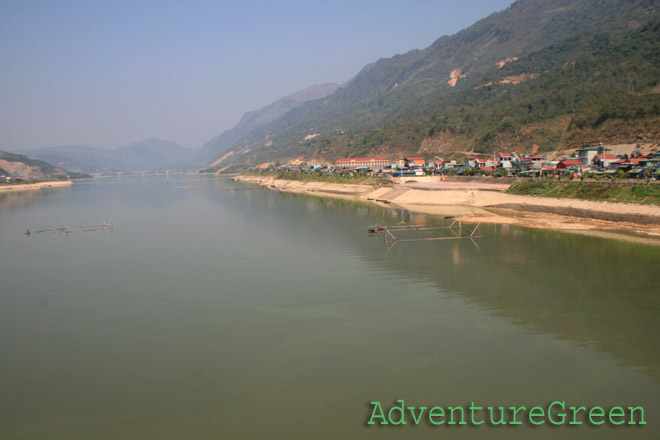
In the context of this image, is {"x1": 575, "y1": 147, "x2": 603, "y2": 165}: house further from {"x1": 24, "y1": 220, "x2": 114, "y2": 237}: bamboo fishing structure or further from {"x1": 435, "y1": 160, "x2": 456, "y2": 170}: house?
{"x1": 24, "y1": 220, "x2": 114, "y2": 237}: bamboo fishing structure

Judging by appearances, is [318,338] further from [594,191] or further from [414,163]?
[414,163]

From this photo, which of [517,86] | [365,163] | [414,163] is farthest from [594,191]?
[517,86]

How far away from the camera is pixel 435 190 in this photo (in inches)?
2120

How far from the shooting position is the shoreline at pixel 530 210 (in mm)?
29234

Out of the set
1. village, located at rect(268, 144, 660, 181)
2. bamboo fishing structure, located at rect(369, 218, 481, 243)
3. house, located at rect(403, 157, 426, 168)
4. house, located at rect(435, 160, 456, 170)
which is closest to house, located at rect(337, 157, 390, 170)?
house, located at rect(403, 157, 426, 168)

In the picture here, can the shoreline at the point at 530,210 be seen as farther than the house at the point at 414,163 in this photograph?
No

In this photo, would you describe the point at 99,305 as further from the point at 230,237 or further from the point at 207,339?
the point at 230,237

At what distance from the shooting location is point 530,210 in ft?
130

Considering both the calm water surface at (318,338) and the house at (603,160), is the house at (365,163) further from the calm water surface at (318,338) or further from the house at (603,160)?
the calm water surface at (318,338)

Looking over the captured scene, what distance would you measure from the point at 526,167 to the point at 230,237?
41.7 m

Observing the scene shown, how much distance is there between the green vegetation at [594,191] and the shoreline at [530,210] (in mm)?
628

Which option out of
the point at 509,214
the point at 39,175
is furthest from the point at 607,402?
the point at 39,175

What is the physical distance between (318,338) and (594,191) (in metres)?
31.0

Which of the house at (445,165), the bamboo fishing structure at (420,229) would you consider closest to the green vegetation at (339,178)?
the house at (445,165)
